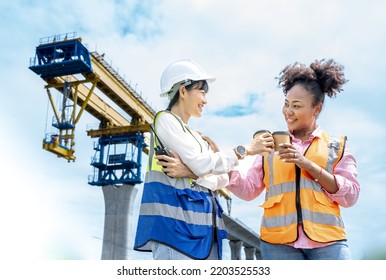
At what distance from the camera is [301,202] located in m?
2.20

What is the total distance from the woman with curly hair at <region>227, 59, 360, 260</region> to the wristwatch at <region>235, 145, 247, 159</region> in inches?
6.1

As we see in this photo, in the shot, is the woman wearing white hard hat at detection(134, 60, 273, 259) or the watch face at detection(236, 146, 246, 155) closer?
the woman wearing white hard hat at detection(134, 60, 273, 259)

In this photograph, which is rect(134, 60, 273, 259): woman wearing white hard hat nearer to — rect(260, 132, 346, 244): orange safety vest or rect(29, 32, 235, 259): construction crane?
rect(260, 132, 346, 244): orange safety vest

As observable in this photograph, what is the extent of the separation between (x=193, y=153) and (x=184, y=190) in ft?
0.52

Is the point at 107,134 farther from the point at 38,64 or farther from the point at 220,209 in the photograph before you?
the point at 220,209

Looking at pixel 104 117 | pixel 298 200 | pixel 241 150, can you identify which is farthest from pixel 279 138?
pixel 104 117

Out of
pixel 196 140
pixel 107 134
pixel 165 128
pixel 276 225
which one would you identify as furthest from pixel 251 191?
pixel 107 134

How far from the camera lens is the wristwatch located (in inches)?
85.5

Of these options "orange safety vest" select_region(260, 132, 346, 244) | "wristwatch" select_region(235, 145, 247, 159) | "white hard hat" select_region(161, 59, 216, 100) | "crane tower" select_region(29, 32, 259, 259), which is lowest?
"orange safety vest" select_region(260, 132, 346, 244)

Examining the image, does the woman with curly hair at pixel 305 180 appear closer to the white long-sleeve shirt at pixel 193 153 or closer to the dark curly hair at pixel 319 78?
the dark curly hair at pixel 319 78

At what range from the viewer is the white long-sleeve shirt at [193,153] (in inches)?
80.7

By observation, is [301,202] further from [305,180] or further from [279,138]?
[279,138]

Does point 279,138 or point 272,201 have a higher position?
point 279,138

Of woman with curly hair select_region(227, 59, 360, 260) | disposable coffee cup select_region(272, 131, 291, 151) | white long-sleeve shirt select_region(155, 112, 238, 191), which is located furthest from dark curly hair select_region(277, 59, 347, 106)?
white long-sleeve shirt select_region(155, 112, 238, 191)
